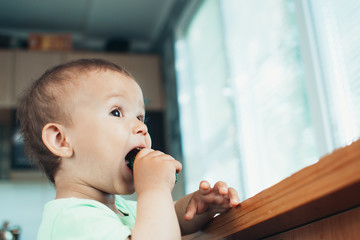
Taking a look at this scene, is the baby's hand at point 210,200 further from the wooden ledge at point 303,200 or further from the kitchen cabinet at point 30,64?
the kitchen cabinet at point 30,64

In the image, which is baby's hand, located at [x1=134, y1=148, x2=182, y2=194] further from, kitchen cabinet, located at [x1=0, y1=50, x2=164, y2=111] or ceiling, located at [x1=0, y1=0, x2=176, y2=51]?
ceiling, located at [x1=0, y1=0, x2=176, y2=51]

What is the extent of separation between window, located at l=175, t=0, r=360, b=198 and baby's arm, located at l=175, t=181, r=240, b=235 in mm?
1246

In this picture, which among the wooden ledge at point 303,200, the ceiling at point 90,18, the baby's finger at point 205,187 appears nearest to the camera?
the wooden ledge at point 303,200

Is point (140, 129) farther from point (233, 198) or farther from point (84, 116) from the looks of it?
point (233, 198)

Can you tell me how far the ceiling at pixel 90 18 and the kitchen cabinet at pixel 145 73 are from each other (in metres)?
0.33

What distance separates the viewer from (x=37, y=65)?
4.06m

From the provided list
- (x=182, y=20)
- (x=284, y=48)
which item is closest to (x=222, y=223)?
(x=284, y=48)

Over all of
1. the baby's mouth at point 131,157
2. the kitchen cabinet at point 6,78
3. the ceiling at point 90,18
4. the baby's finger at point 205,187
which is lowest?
the baby's finger at point 205,187

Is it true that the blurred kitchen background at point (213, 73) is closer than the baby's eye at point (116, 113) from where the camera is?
No

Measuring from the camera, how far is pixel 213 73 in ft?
10.7

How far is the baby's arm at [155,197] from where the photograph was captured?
2.26ft

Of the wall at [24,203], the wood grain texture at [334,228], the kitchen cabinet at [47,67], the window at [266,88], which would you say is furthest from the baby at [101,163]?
the wall at [24,203]

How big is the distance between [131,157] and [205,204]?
180 mm

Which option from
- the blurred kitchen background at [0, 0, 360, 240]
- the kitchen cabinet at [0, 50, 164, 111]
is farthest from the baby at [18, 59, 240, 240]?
the kitchen cabinet at [0, 50, 164, 111]
